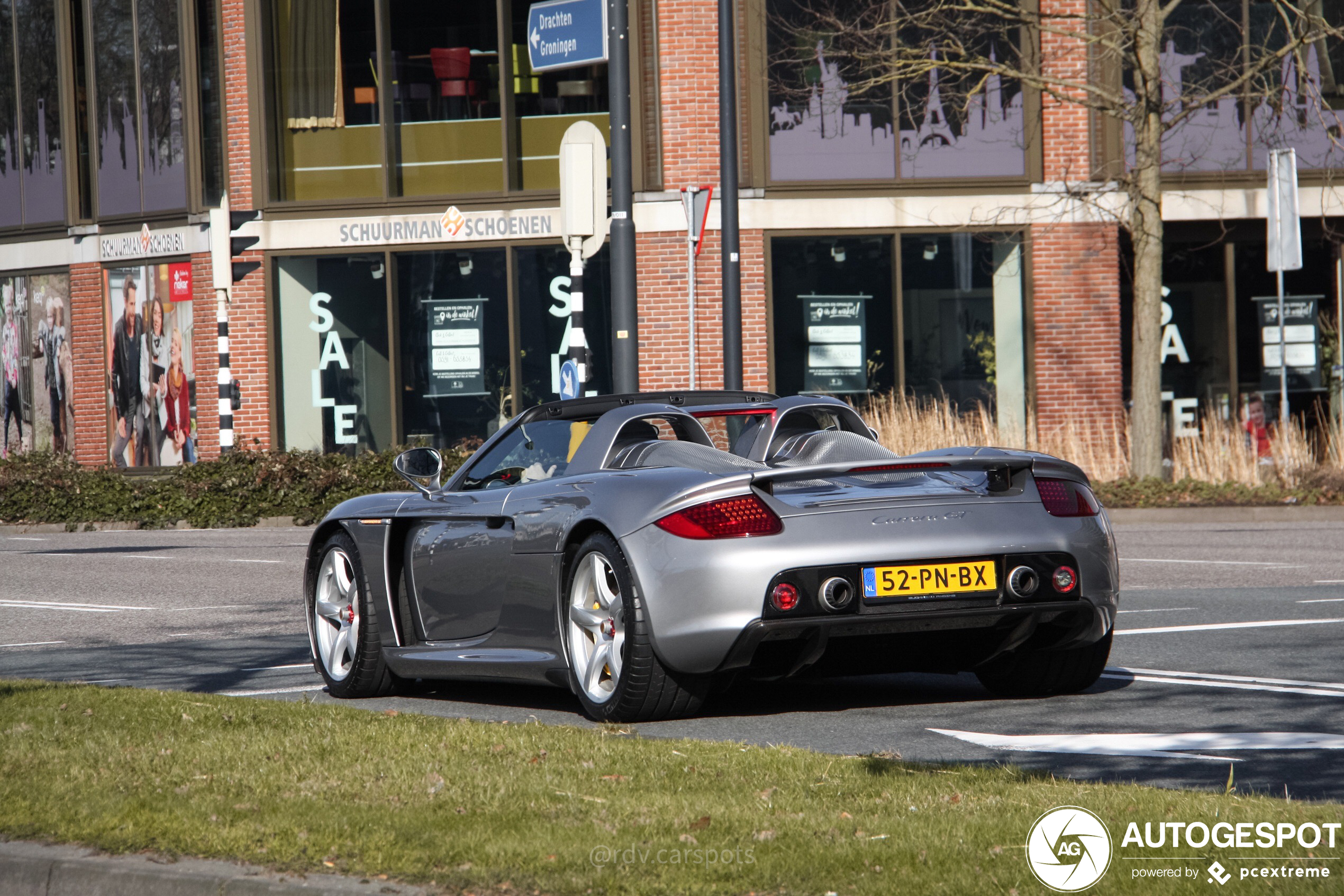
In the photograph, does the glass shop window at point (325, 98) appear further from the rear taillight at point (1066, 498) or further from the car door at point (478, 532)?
the rear taillight at point (1066, 498)

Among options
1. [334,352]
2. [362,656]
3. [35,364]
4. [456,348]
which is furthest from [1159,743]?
[35,364]

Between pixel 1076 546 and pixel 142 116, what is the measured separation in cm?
2227

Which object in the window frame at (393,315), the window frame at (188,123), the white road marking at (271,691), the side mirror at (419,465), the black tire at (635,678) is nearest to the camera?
the black tire at (635,678)

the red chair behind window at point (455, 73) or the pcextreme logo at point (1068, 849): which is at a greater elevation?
the red chair behind window at point (455, 73)

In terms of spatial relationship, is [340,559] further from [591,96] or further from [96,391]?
[96,391]

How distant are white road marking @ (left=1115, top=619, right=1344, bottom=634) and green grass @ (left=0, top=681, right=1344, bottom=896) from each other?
12.8ft

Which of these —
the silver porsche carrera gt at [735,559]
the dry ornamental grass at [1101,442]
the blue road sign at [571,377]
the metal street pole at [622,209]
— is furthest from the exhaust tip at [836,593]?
the dry ornamental grass at [1101,442]

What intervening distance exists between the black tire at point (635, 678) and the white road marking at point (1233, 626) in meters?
3.41

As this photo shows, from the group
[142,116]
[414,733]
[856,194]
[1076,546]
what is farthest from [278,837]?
[142,116]

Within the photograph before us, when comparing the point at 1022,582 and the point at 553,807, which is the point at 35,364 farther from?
the point at 553,807

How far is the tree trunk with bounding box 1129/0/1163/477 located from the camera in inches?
762

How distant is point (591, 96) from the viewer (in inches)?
937

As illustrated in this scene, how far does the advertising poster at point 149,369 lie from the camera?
25.1m

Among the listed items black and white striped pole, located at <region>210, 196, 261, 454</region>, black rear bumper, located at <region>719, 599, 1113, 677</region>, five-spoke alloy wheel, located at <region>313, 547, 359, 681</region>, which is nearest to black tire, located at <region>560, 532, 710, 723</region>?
black rear bumper, located at <region>719, 599, 1113, 677</region>
